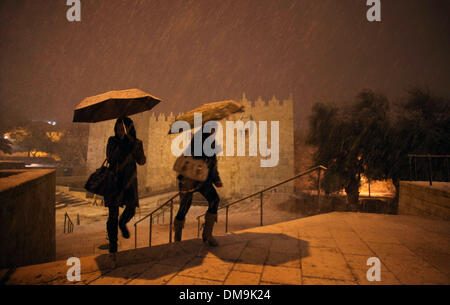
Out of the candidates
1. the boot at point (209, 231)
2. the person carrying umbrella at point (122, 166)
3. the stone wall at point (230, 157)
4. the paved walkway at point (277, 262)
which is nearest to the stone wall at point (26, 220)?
the paved walkway at point (277, 262)

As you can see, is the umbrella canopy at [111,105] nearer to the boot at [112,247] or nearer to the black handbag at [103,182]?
the black handbag at [103,182]

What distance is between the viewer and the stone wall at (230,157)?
56.7 feet

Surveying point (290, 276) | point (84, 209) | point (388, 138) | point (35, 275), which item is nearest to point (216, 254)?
point (290, 276)

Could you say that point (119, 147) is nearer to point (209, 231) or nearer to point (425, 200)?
point (209, 231)

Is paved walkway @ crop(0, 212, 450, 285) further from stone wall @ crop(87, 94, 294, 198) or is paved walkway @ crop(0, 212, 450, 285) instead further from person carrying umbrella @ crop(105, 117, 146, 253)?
stone wall @ crop(87, 94, 294, 198)

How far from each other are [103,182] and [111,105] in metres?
0.94

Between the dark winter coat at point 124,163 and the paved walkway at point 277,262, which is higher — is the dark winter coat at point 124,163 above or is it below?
above

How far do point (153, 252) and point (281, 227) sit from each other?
2.43 m

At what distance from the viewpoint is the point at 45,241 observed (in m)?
4.55

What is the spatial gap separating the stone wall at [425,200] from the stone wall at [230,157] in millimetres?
10433

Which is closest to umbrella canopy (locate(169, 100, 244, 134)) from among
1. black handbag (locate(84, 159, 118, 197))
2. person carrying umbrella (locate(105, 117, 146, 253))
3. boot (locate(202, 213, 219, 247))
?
person carrying umbrella (locate(105, 117, 146, 253))

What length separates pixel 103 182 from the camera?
8.04 feet

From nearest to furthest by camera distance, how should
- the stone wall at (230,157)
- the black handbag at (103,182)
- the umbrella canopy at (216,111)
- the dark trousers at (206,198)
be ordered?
the black handbag at (103,182), the umbrella canopy at (216,111), the dark trousers at (206,198), the stone wall at (230,157)
